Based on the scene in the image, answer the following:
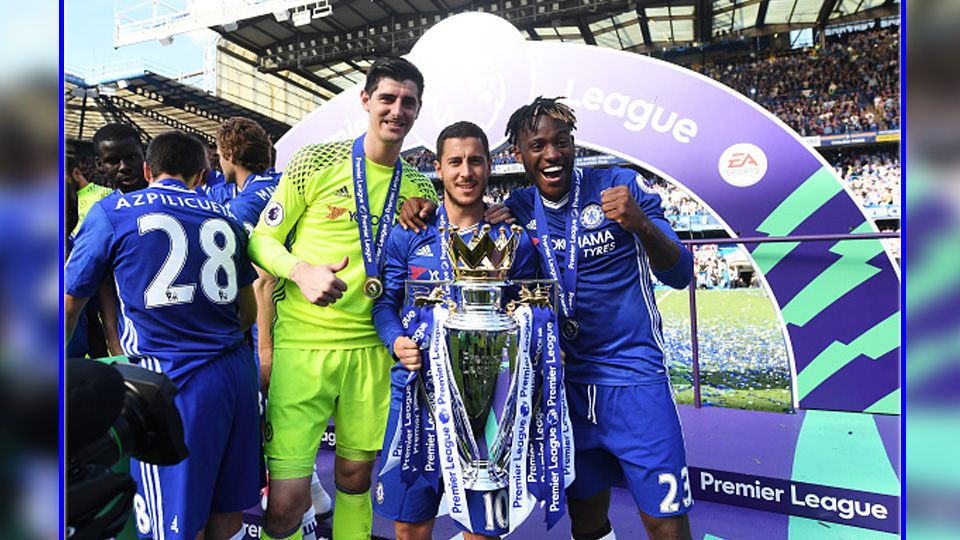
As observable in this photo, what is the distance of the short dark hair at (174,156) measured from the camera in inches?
77.4

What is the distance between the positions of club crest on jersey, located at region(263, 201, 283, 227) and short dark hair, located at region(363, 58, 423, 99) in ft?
1.80

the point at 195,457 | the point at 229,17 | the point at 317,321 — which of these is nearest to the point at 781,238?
the point at 317,321

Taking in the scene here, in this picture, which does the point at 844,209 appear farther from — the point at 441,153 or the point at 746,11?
the point at 746,11

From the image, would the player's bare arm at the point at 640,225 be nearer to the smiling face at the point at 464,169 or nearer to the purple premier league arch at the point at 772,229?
the smiling face at the point at 464,169

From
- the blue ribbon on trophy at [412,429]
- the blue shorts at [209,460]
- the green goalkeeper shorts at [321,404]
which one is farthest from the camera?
the green goalkeeper shorts at [321,404]

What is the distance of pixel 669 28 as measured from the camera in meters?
17.2

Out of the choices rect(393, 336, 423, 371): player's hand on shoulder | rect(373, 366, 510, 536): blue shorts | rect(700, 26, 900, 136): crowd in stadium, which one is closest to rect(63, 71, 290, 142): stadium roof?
rect(700, 26, 900, 136): crowd in stadium

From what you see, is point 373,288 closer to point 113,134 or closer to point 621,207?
point 621,207

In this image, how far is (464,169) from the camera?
1.79m

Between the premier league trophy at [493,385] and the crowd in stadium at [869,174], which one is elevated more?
the crowd in stadium at [869,174]

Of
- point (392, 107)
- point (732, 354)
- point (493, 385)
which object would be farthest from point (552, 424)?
point (732, 354)

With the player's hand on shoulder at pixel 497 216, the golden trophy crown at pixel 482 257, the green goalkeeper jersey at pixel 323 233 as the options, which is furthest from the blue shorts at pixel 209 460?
the player's hand on shoulder at pixel 497 216

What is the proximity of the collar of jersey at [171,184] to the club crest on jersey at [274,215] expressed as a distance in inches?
11.2

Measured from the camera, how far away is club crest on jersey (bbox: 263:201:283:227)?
216cm
